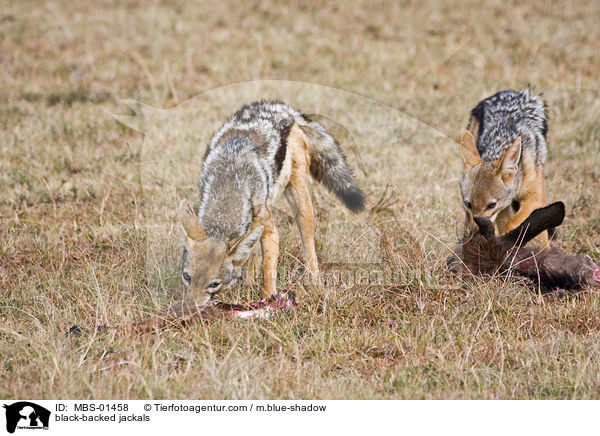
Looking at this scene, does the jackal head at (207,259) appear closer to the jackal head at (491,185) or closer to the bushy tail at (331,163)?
the bushy tail at (331,163)

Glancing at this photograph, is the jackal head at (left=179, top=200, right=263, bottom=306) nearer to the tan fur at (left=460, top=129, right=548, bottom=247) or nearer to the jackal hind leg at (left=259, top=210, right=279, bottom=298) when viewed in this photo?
the jackal hind leg at (left=259, top=210, right=279, bottom=298)

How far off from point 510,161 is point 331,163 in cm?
171

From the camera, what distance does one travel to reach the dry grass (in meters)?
4.33

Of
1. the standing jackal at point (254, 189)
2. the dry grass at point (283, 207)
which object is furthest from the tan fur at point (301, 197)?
the dry grass at point (283, 207)

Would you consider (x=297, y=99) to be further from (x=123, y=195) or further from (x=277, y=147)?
(x=277, y=147)

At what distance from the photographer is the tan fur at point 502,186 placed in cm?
591

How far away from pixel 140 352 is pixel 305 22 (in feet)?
38.0

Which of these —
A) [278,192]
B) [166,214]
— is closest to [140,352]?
[278,192]

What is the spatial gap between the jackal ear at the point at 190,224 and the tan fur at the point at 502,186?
8.38 ft

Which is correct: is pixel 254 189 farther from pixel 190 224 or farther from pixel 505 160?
pixel 505 160

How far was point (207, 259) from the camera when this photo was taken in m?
4.85

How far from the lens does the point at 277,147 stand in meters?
5.80
